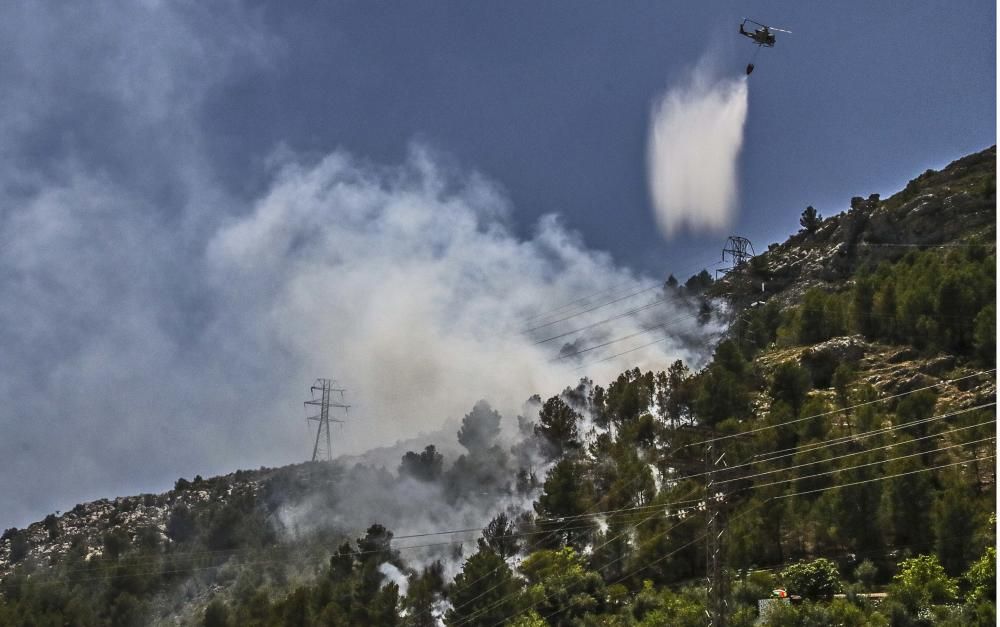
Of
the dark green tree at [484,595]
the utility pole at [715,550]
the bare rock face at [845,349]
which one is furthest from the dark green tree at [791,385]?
the utility pole at [715,550]

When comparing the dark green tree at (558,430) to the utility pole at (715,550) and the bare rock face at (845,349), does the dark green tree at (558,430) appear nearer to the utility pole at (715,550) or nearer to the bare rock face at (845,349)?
the bare rock face at (845,349)

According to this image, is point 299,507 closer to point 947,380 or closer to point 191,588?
point 191,588

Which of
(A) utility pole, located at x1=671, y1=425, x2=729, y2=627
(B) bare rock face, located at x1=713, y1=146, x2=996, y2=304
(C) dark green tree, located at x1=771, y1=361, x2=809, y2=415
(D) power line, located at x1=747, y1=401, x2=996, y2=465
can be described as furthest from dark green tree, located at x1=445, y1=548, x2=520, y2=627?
(B) bare rock face, located at x1=713, y1=146, x2=996, y2=304

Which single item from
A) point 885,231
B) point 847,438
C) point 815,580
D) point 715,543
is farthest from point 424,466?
point 715,543

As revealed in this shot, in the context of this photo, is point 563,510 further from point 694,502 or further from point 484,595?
point 484,595

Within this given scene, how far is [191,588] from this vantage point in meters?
120

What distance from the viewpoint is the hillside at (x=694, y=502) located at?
210 feet

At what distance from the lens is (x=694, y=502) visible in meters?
77.3

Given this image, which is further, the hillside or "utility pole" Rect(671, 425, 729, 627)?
the hillside

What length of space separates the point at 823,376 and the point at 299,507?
79.9m

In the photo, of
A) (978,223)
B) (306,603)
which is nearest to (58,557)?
(306,603)

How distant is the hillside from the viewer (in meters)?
64.0

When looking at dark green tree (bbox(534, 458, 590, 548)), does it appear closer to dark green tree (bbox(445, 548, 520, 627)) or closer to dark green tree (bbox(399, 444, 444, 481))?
dark green tree (bbox(445, 548, 520, 627))

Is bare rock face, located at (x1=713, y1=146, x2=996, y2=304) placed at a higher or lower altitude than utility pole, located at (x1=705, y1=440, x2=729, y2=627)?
higher
